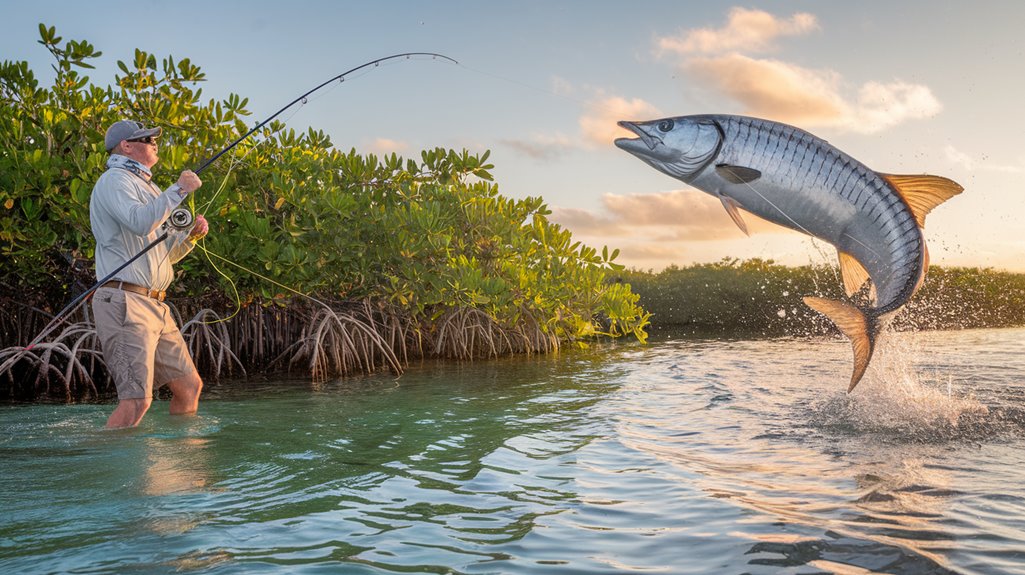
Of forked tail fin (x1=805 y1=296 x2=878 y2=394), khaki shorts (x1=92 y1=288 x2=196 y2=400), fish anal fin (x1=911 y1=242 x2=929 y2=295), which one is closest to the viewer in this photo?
fish anal fin (x1=911 y1=242 x2=929 y2=295)

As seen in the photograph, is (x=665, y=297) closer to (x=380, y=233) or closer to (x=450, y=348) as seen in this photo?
(x=450, y=348)

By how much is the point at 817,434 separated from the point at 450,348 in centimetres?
790

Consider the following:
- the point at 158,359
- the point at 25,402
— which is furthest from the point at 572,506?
the point at 25,402

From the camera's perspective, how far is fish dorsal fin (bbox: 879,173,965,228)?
14.8 feet

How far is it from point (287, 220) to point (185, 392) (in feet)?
15.7

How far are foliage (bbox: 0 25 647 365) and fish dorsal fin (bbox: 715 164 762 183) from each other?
227 inches

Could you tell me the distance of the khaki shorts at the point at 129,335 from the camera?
17.8 feet

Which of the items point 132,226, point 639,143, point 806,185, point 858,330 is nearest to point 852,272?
point 858,330

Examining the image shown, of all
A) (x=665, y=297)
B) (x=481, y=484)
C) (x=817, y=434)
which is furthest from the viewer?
(x=665, y=297)

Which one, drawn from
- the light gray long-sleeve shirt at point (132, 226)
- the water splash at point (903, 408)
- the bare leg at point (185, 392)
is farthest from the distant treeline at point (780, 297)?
the light gray long-sleeve shirt at point (132, 226)

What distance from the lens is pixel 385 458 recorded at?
17.1 ft

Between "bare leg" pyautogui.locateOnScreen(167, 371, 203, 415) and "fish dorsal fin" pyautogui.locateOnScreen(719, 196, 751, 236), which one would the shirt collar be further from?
"fish dorsal fin" pyautogui.locateOnScreen(719, 196, 751, 236)

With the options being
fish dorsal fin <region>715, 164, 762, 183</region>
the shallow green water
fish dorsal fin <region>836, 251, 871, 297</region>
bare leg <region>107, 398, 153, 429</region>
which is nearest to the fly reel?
bare leg <region>107, 398, 153, 429</region>

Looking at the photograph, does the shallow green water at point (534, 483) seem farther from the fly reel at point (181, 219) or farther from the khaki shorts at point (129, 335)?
the fly reel at point (181, 219)
